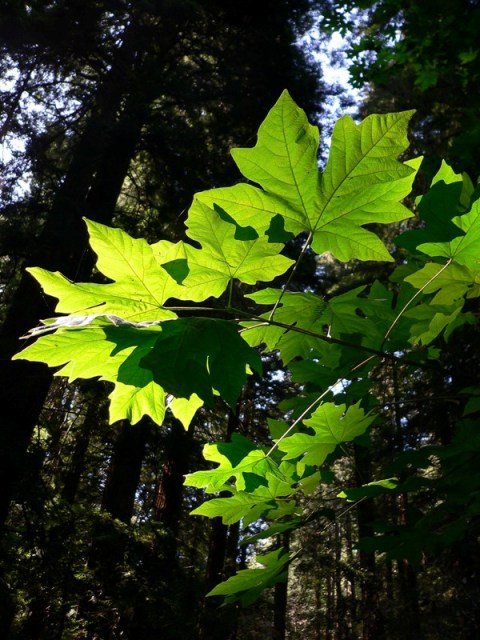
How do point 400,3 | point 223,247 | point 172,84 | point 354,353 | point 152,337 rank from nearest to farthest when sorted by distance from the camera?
point 152,337
point 223,247
point 354,353
point 400,3
point 172,84

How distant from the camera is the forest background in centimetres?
498

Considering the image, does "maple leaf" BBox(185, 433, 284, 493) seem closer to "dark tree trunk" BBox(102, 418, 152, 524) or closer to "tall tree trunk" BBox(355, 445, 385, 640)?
"dark tree trunk" BBox(102, 418, 152, 524)

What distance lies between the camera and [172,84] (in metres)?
7.26

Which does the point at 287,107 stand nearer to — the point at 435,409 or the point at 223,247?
the point at 223,247

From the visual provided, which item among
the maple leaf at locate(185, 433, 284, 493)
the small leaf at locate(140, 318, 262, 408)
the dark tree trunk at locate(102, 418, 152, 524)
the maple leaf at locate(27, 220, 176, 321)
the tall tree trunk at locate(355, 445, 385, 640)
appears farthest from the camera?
the tall tree trunk at locate(355, 445, 385, 640)

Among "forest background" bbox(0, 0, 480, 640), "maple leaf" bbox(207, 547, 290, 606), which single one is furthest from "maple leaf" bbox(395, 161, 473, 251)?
"forest background" bbox(0, 0, 480, 640)

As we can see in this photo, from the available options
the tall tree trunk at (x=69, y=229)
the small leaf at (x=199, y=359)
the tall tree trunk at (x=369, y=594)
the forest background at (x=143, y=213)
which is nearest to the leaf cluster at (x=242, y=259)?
the small leaf at (x=199, y=359)

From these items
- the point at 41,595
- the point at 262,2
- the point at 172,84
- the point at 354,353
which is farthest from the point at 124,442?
the point at 262,2

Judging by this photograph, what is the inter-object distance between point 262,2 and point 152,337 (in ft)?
30.1

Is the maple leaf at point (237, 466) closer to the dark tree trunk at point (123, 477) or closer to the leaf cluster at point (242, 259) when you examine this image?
the leaf cluster at point (242, 259)

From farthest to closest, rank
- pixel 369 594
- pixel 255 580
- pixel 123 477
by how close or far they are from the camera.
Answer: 1. pixel 369 594
2. pixel 123 477
3. pixel 255 580

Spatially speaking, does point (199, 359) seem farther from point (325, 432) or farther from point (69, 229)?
point (69, 229)

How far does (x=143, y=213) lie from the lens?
882cm

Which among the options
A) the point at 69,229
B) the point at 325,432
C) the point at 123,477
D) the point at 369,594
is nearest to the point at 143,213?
the point at 69,229
